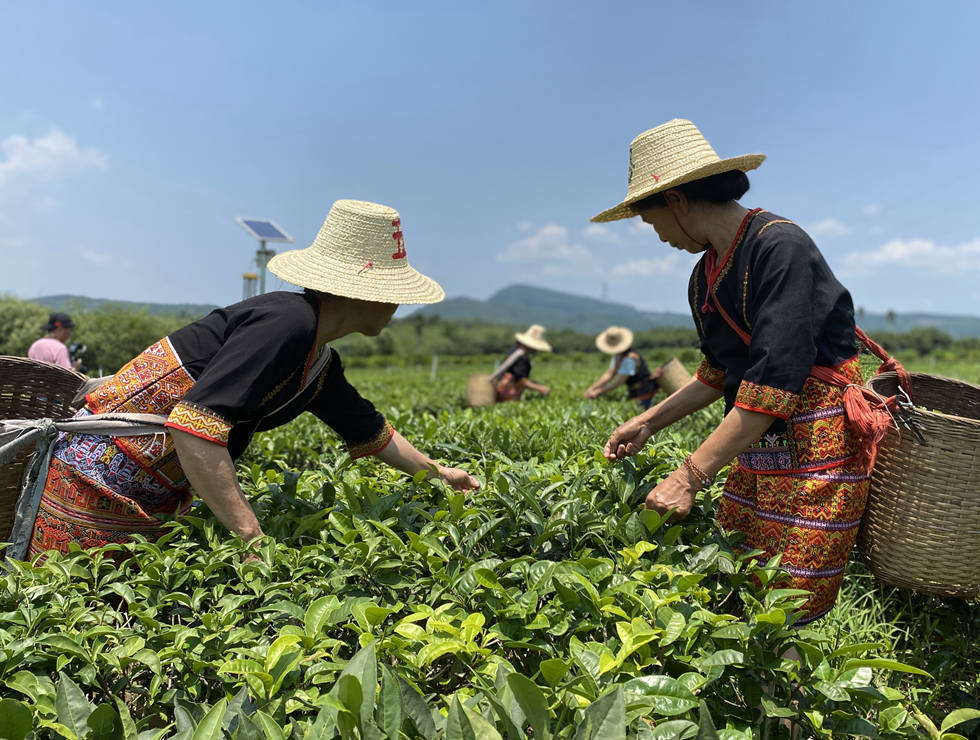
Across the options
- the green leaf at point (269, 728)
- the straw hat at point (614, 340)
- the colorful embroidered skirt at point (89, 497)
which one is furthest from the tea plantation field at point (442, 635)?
the straw hat at point (614, 340)

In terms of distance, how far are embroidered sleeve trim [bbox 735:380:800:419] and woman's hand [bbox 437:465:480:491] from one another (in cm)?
105

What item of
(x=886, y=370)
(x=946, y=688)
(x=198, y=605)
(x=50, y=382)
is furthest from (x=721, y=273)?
(x=50, y=382)

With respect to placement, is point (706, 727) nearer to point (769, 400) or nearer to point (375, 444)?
point (769, 400)

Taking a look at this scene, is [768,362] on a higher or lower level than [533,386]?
higher

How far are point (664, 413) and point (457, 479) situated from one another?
787 millimetres

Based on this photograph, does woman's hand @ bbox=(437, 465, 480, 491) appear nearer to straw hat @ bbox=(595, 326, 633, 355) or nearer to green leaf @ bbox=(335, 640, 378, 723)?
green leaf @ bbox=(335, 640, 378, 723)

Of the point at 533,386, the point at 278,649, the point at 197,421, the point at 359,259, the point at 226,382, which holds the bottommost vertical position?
the point at 533,386

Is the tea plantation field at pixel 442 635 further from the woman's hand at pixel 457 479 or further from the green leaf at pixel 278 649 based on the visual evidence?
the woman's hand at pixel 457 479

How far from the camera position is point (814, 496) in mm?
1795

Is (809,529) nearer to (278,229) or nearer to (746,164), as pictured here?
(746,164)

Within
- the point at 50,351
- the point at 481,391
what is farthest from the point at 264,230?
the point at 481,391

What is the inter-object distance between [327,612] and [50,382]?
1761mm

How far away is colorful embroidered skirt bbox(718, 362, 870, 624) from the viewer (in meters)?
1.79

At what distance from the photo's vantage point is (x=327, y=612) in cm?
144
